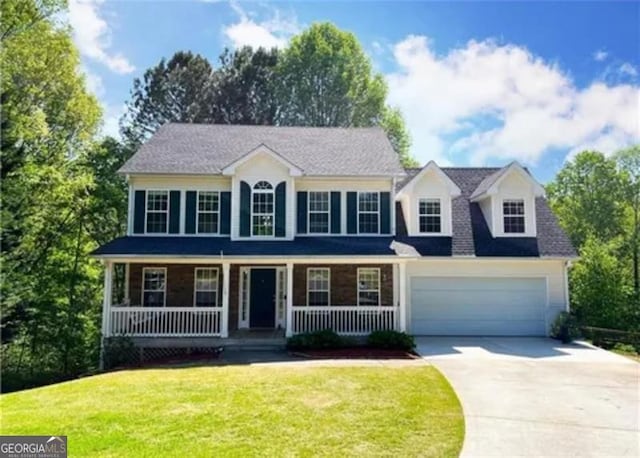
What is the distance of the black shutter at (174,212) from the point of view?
1556 cm

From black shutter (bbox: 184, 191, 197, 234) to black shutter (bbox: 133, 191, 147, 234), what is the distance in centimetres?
150

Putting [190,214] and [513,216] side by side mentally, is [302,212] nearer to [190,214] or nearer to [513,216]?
[190,214]

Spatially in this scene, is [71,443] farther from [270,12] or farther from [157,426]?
[270,12]

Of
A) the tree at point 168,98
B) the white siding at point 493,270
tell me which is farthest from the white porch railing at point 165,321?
the tree at point 168,98

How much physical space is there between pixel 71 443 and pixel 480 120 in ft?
74.1

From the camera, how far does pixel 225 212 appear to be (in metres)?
15.8

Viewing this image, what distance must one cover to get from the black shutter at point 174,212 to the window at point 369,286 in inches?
268

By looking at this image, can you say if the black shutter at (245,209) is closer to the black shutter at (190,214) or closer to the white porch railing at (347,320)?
the black shutter at (190,214)

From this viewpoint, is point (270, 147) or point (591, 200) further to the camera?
point (591, 200)

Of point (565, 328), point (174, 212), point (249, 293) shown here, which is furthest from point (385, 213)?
point (174, 212)

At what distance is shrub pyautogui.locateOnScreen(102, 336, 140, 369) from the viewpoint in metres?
12.9

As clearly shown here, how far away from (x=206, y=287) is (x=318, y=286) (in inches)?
159

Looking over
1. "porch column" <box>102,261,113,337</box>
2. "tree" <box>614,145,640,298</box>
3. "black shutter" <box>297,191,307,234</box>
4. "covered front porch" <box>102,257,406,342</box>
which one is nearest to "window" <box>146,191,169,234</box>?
"covered front porch" <box>102,257,406,342</box>

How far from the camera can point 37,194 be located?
15.3 meters
